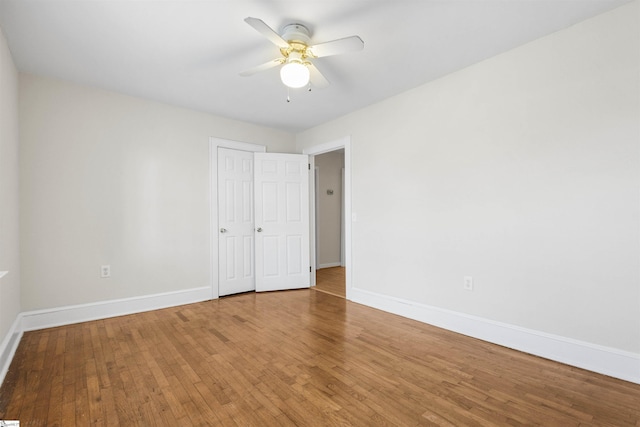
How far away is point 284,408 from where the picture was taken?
5.67ft

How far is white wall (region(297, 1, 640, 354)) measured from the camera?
2.04 metres

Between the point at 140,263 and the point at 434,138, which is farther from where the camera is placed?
the point at 140,263

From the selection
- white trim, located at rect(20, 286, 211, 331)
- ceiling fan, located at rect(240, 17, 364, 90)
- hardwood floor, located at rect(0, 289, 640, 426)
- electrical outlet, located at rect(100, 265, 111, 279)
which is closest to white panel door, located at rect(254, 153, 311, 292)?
white trim, located at rect(20, 286, 211, 331)

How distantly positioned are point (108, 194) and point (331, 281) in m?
3.50

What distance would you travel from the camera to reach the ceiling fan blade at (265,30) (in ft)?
5.68

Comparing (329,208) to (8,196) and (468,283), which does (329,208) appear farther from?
(8,196)

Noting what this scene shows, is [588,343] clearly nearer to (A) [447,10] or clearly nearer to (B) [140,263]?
(A) [447,10]

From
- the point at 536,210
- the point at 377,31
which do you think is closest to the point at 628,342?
the point at 536,210

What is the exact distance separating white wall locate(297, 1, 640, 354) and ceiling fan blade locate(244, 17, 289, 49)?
1.78m

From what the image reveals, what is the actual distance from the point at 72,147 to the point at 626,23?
488cm

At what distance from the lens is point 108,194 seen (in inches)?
131

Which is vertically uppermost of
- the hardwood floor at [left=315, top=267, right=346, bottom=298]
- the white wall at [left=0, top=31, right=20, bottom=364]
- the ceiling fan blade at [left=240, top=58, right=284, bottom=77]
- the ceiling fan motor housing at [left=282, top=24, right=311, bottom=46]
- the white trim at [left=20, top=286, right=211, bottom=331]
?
the ceiling fan motor housing at [left=282, top=24, right=311, bottom=46]

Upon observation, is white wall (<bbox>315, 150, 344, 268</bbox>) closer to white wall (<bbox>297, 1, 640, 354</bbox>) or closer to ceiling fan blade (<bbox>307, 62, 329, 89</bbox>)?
white wall (<bbox>297, 1, 640, 354</bbox>)

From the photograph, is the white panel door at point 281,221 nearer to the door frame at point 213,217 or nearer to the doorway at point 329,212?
the door frame at point 213,217
